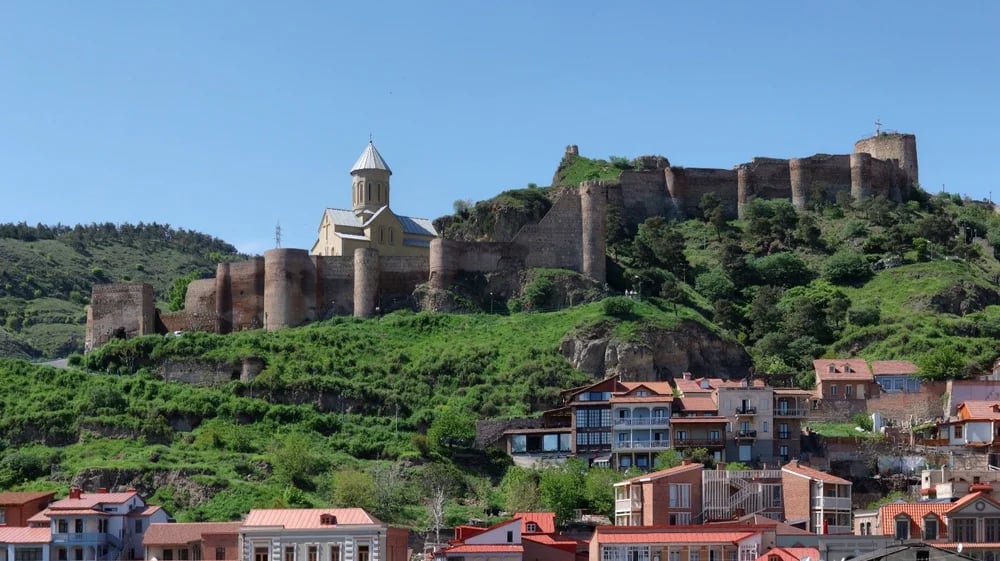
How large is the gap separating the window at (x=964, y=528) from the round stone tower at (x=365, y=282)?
37.9m

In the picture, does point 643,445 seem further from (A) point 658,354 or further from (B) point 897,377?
(B) point 897,377

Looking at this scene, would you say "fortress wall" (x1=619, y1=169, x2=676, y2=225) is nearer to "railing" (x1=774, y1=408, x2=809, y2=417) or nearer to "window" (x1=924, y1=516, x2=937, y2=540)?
"railing" (x1=774, y1=408, x2=809, y2=417)

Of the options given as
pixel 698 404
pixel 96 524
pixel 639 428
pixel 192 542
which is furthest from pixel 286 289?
pixel 192 542

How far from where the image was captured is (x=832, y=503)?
61.9 metres

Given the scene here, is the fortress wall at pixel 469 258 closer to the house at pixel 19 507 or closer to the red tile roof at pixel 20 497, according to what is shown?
the red tile roof at pixel 20 497

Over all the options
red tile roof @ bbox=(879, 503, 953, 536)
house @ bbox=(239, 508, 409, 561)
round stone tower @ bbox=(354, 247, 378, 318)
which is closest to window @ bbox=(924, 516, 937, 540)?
red tile roof @ bbox=(879, 503, 953, 536)

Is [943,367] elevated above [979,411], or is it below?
above

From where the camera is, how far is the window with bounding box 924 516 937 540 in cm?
5436

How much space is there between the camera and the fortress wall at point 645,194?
103625mm

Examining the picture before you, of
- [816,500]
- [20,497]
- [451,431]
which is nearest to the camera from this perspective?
[20,497]

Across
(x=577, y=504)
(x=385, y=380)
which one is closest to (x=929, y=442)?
(x=577, y=504)

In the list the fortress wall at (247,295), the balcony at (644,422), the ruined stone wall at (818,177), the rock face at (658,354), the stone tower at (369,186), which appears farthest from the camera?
the ruined stone wall at (818,177)

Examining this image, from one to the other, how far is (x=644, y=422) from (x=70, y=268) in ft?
249

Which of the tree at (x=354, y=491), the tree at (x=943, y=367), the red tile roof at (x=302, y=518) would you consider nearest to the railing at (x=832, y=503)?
the tree at (x=354, y=491)
